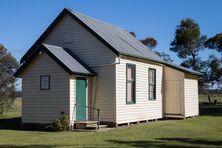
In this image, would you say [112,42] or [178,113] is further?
[178,113]

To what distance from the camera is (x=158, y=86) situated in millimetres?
27516

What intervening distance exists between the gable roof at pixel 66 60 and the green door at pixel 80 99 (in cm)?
56

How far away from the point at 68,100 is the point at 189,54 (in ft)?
124

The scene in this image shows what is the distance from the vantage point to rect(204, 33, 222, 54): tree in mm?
53969

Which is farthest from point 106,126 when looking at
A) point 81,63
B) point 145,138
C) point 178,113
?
point 178,113

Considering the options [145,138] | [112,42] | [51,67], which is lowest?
[145,138]

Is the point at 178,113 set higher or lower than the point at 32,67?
lower

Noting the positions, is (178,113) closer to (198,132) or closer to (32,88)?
(198,132)

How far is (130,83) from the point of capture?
23953 millimetres

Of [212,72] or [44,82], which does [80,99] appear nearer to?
[44,82]

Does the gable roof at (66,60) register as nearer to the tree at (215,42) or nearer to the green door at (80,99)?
the green door at (80,99)

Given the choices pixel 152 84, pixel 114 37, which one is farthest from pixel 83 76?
pixel 152 84

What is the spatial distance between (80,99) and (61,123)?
2.01m

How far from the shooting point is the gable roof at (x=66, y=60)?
21.1 meters
